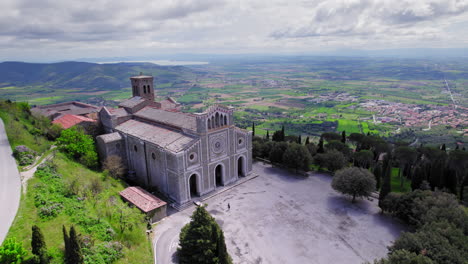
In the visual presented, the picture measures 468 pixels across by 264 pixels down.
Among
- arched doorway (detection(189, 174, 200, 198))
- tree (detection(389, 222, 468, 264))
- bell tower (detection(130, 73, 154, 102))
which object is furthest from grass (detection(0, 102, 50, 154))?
tree (detection(389, 222, 468, 264))

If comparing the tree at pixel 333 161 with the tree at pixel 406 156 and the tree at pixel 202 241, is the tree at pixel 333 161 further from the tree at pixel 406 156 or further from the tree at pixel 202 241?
the tree at pixel 202 241

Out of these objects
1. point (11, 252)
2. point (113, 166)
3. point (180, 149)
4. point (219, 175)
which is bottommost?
point (219, 175)

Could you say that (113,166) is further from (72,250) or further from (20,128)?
(72,250)

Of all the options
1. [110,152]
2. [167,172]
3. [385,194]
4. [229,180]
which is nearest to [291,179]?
[229,180]

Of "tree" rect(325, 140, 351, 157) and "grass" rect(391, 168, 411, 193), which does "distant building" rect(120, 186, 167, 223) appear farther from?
"grass" rect(391, 168, 411, 193)

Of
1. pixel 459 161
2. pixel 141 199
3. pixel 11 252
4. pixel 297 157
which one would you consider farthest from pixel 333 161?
pixel 11 252

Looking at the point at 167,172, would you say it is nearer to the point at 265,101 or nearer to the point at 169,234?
the point at 169,234

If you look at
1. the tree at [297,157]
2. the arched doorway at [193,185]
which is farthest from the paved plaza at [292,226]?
the tree at [297,157]

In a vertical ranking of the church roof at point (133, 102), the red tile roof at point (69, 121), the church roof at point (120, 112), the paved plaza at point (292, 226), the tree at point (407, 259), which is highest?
the church roof at point (133, 102)

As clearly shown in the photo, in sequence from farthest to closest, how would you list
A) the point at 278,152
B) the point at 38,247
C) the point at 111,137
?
the point at 278,152
the point at 111,137
the point at 38,247
